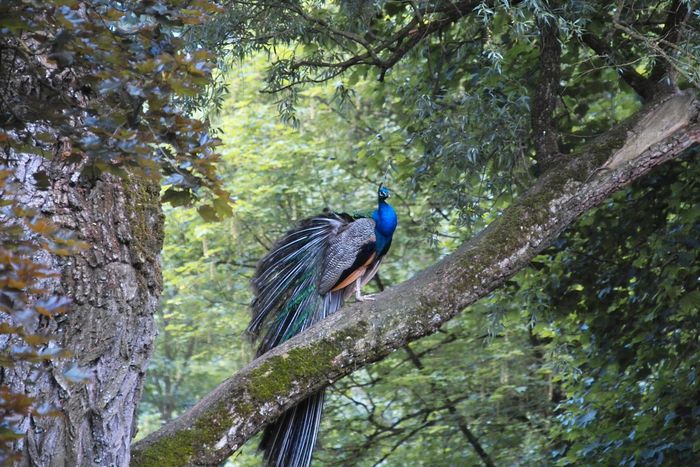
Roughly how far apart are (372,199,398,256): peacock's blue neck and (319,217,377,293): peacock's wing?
1.5 inches

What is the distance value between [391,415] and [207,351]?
295 centimetres

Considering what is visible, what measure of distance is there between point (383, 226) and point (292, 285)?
0.65m

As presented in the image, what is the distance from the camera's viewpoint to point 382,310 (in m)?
3.90

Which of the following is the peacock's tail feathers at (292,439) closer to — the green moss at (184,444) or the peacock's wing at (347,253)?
the peacock's wing at (347,253)

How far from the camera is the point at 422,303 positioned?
12.9 ft

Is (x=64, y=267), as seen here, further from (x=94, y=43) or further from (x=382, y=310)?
(x=382, y=310)

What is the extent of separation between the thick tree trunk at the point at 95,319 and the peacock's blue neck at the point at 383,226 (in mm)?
2043

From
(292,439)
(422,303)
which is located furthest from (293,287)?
(422,303)

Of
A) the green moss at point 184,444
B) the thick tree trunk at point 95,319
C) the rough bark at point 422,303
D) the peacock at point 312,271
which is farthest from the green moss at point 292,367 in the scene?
the peacock at point 312,271

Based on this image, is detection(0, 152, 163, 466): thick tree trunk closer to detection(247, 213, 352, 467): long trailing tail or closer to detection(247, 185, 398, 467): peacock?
detection(247, 213, 352, 467): long trailing tail

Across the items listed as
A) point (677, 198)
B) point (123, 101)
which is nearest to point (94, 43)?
point (123, 101)

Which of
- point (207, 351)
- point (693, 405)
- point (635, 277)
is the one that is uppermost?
point (207, 351)

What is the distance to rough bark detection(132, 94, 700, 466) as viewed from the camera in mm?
3459

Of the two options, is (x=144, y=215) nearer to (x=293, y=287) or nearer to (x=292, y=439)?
(x=292, y=439)
